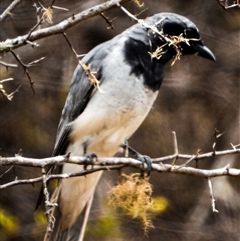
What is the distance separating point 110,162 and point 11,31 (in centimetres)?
225

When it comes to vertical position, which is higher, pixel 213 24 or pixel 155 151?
pixel 213 24

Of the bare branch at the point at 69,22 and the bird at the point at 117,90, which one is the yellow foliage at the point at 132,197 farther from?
the bare branch at the point at 69,22

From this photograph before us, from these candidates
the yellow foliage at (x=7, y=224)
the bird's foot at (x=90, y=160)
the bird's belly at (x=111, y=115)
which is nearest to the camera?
the bird's foot at (x=90, y=160)

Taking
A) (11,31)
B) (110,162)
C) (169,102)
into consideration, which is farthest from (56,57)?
(110,162)

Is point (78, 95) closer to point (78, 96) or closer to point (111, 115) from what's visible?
point (78, 96)

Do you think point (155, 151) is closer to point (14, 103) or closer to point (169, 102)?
point (169, 102)

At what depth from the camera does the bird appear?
4.59 metres

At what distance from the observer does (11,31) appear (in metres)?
6.04

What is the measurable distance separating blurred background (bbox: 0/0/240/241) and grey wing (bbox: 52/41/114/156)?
1044 millimetres

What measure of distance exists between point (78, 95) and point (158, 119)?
5.11 feet

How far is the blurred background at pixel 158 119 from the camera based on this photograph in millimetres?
6016

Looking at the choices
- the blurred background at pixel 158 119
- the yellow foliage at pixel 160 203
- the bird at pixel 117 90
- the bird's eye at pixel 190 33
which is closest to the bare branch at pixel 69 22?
the bird at pixel 117 90

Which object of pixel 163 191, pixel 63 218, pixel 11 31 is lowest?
pixel 163 191

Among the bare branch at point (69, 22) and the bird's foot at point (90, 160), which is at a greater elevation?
the bare branch at point (69, 22)
